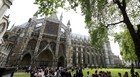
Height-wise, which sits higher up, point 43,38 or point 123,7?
point 43,38

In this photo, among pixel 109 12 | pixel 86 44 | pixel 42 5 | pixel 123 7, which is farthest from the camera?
pixel 86 44

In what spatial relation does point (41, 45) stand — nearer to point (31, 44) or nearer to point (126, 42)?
point (31, 44)

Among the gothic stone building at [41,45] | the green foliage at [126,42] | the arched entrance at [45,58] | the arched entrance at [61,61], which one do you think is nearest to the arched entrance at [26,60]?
the gothic stone building at [41,45]

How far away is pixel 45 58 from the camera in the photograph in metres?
38.8

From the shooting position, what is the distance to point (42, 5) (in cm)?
1018

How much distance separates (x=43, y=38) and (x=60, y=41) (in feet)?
18.8

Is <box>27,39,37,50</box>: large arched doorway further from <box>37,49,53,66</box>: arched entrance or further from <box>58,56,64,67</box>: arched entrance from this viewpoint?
<box>58,56,64,67</box>: arched entrance

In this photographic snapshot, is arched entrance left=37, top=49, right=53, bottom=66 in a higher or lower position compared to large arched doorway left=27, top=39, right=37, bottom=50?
lower

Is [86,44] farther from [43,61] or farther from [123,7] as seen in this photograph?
[123,7]

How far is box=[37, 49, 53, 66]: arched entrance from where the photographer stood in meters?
37.3

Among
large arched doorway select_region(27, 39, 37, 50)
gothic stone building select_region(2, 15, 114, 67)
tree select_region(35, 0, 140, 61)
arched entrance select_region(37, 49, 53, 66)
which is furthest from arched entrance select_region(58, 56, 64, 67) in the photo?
tree select_region(35, 0, 140, 61)

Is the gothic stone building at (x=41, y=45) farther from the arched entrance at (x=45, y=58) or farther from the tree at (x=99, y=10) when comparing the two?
the tree at (x=99, y=10)

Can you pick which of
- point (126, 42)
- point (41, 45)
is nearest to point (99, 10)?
point (126, 42)

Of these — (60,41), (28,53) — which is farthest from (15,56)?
(60,41)
